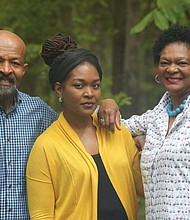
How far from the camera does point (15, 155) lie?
393 centimetres

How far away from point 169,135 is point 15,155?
1025 millimetres

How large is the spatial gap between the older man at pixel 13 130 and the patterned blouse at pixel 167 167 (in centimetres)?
80

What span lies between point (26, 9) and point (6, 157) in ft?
18.6

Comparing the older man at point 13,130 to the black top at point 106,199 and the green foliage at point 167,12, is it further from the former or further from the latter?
the green foliage at point 167,12

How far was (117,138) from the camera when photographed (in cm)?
391

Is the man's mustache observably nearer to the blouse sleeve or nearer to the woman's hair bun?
the woman's hair bun

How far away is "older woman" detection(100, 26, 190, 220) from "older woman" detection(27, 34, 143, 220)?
158 millimetres

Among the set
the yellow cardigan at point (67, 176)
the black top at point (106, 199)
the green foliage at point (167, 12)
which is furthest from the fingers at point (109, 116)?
the green foliage at point (167, 12)

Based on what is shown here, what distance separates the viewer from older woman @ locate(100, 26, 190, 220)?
3.51 m

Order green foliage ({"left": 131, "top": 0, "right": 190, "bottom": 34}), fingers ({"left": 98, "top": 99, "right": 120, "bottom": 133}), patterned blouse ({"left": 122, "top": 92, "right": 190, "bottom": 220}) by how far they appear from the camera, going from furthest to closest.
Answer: green foliage ({"left": 131, "top": 0, "right": 190, "bottom": 34}) → fingers ({"left": 98, "top": 99, "right": 120, "bottom": 133}) → patterned blouse ({"left": 122, "top": 92, "right": 190, "bottom": 220})

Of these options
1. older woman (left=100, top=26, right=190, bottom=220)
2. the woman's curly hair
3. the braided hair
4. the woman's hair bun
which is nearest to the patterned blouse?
older woman (left=100, top=26, right=190, bottom=220)

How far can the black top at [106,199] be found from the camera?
12.1 feet

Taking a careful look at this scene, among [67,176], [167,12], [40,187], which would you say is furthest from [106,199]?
[167,12]

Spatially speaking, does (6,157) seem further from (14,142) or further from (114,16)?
(114,16)
